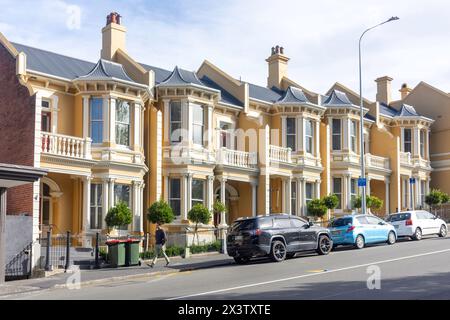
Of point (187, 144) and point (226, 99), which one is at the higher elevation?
point (226, 99)

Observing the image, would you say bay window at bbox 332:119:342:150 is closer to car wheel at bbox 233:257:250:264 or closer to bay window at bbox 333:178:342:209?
bay window at bbox 333:178:342:209

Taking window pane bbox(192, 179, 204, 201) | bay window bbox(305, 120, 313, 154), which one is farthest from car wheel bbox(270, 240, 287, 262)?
bay window bbox(305, 120, 313, 154)

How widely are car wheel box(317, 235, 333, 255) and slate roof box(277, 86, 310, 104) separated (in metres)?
13.6

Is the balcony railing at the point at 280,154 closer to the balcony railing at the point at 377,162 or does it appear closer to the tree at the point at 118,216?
the balcony railing at the point at 377,162

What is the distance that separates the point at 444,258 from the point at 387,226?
8084 mm

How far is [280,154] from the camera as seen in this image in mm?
35375

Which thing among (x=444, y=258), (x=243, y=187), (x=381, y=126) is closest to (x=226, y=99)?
(x=243, y=187)

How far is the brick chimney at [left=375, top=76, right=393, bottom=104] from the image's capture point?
5003cm

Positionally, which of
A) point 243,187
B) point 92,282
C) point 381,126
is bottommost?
point 92,282

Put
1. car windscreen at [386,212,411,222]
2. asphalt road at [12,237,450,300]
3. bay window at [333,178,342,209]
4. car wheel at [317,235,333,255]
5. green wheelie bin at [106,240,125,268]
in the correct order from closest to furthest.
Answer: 1. asphalt road at [12,237,450,300]
2. green wheelie bin at [106,240,125,268]
3. car wheel at [317,235,333,255]
4. car windscreen at [386,212,411,222]
5. bay window at [333,178,342,209]

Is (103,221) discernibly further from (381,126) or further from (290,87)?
(381,126)

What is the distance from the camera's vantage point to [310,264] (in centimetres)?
2047

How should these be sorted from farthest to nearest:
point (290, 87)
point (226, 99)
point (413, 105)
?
point (413, 105)
point (290, 87)
point (226, 99)
